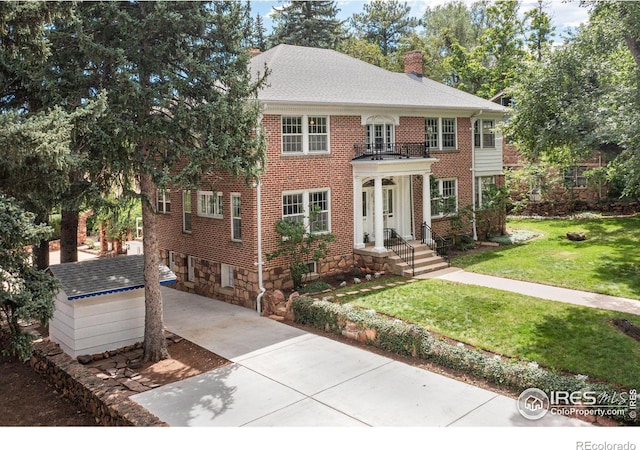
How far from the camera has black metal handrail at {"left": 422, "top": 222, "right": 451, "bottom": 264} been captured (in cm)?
1803

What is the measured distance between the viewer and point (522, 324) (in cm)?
1103

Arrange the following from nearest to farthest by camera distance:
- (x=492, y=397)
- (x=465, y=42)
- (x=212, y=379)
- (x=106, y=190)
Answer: (x=492, y=397)
(x=212, y=379)
(x=106, y=190)
(x=465, y=42)

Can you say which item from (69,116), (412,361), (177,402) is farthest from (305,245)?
(69,116)

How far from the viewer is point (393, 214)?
18453mm

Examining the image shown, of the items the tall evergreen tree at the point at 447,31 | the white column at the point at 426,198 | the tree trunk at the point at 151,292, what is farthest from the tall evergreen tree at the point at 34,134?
the tall evergreen tree at the point at 447,31

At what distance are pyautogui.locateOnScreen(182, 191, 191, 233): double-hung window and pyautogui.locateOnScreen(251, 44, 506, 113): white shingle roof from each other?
4745mm

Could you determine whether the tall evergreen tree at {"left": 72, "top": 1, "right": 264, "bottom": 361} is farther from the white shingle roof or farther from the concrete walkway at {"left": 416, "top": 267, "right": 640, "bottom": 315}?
the concrete walkway at {"left": 416, "top": 267, "right": 640, "bottom": 315}

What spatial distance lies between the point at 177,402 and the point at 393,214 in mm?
11546

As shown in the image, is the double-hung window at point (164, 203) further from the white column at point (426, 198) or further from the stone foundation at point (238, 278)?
the white column at point (426, 198)

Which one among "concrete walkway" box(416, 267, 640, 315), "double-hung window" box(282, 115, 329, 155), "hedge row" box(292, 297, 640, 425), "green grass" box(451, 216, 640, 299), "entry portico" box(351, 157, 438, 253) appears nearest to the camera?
"hedge row" box(292, 297, 640, 425)

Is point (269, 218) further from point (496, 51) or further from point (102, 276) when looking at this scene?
point (496, 51)

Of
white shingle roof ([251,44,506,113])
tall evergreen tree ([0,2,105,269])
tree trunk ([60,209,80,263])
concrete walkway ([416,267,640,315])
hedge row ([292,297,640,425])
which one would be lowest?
hedge row ([292,297,640,425])

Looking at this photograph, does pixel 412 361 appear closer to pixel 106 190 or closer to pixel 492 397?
pixel 492 397

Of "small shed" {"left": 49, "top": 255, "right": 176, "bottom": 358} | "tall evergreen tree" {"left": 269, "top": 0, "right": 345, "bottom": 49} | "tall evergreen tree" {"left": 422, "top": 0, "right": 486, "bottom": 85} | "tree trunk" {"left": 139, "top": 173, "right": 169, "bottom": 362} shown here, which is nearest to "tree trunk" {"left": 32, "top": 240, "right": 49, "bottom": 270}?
"small shed" {"left": 49, "top": 255, "right": 176, "bottom": 358}
